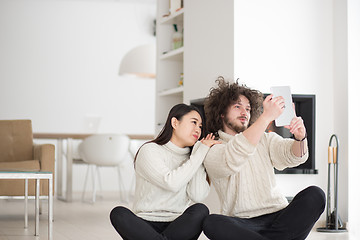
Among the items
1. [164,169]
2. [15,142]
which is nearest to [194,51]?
[15,142]

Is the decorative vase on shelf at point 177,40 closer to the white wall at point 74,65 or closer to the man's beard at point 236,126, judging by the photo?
the man's beard at point 236,126

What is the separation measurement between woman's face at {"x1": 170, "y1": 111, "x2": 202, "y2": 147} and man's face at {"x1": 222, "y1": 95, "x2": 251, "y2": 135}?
0.43 ft

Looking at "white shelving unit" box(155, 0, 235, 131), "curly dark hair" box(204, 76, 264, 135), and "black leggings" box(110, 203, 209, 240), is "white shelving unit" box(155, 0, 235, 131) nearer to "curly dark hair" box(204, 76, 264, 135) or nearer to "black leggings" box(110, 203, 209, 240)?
"curly dark hair" box(204, 76, 264, 135)

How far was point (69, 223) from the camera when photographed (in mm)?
4293

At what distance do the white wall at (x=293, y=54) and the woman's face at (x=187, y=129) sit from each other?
1424mm

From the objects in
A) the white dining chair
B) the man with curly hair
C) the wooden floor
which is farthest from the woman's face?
the white dining chair

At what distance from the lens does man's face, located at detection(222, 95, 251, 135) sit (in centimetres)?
253

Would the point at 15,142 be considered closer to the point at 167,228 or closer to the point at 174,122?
the point at 174,122

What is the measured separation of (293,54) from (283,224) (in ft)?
6.64

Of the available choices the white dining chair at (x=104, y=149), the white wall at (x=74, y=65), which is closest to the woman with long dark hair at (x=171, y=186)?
the white dining chair at (x=104, y=149)

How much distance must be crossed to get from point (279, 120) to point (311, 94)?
1.86m

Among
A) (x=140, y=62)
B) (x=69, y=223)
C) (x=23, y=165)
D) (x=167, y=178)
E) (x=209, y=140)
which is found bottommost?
(x=69, y=223)

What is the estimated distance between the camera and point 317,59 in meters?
4.17

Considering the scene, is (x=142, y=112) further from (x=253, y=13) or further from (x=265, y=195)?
(x=265, y=195)
